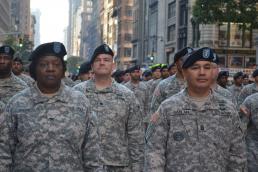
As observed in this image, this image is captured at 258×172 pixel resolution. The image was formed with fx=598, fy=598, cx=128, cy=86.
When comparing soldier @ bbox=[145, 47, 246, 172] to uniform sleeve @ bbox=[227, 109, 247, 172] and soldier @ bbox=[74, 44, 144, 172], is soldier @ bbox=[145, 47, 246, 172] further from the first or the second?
soldier @ bbox=[74, 44, 144, 172]

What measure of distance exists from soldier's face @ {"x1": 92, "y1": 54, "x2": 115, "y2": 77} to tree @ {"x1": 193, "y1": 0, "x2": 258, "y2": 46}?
22322mm

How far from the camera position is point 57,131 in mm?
4781

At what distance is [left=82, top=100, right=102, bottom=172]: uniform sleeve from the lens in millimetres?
4914

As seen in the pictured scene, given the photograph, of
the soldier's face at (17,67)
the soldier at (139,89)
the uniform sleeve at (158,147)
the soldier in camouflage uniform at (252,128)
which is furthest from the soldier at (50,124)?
the soldier at (139,89)

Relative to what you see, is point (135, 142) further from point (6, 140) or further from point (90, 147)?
point (6, 140)

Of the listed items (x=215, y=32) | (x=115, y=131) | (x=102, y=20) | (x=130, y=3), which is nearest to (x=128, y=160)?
(x=115, y=131)

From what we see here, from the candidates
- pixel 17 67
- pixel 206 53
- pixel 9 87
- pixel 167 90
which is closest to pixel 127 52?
pixel 17 67

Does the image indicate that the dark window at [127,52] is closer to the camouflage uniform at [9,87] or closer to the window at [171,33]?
the window at [171,33]

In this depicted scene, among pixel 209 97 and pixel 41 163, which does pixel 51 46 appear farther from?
pixel 209 97

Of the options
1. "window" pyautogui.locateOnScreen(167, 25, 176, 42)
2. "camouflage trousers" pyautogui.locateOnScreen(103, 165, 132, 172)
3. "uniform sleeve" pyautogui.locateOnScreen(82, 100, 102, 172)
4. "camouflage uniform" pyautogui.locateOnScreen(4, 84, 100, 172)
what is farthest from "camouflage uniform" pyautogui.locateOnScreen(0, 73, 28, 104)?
"window" pyautogui.locateOnScreen(167, 25, 176, 42)

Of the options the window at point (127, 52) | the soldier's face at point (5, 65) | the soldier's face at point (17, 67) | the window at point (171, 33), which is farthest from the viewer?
the window at point (127, 52)

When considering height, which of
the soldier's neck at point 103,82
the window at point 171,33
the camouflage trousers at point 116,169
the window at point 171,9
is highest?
the window at point 171,9

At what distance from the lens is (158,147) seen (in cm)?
501

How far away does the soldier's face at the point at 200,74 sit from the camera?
5027 millimetres
